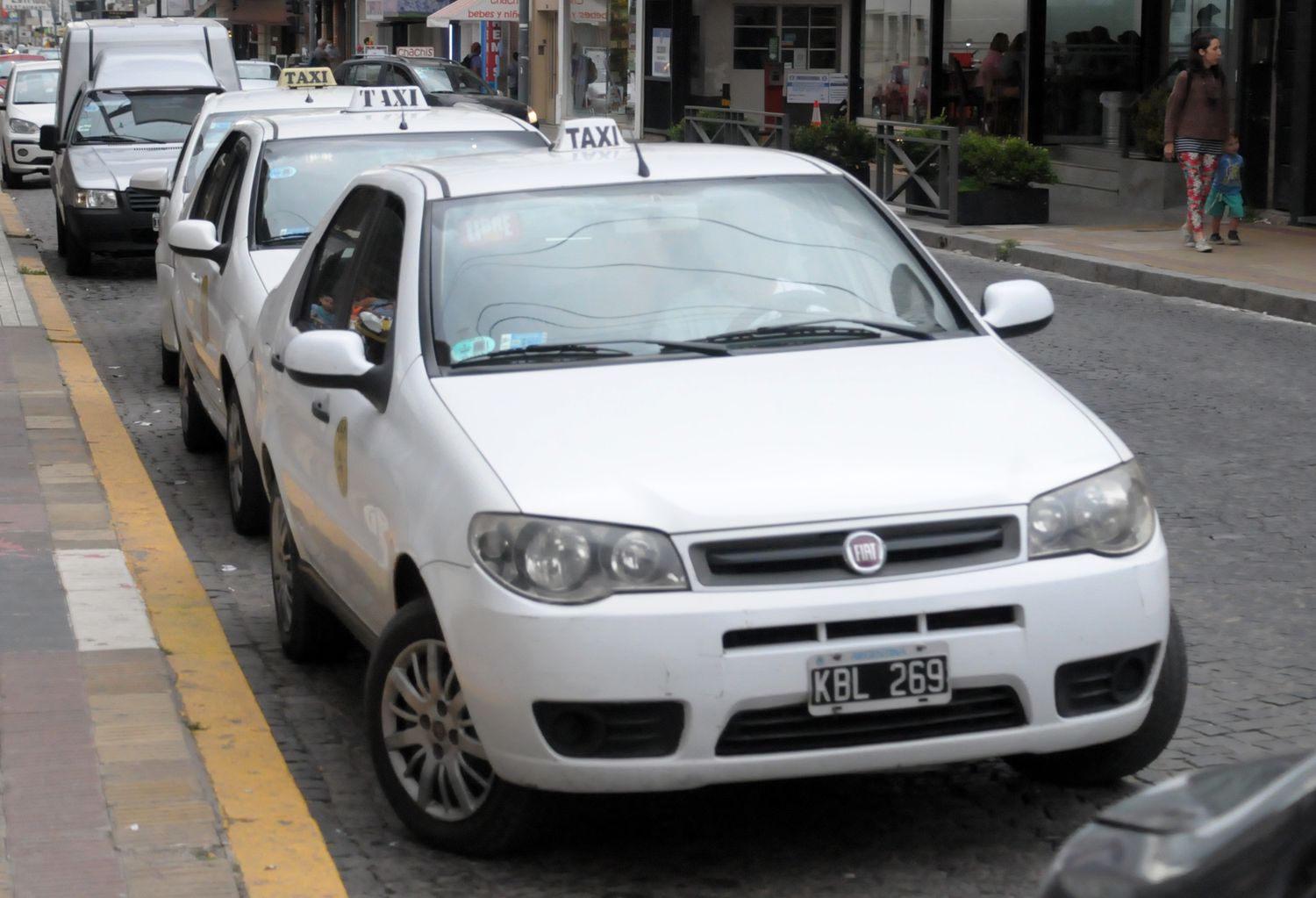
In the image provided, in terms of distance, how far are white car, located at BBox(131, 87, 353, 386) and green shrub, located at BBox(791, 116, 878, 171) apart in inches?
473

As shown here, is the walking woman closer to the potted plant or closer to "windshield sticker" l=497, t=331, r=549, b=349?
the potted plant

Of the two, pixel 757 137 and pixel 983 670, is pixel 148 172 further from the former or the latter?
pixel 757 137

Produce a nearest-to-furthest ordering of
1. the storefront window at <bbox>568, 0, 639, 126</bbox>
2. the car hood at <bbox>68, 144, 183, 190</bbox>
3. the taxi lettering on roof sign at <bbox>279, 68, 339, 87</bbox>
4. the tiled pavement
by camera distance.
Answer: the tiled pavement, the taxi lettering on roof sign at <bbox>279, 68, 339, 87</bbox>, the car hood at <bbox>68, 144, 183, 190</bbox>, the storefront window at <bbox>568, 0, 639, 126</bbox>

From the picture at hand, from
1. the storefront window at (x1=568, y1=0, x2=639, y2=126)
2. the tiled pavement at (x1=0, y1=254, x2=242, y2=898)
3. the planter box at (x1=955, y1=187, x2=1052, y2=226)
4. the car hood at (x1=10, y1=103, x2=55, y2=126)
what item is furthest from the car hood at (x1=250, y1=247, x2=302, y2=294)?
the storefront window at (x1=568, y1=0, x2=639, y2=126)

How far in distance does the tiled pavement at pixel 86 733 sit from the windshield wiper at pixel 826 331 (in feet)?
5.55

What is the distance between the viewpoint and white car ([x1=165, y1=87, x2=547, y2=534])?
777cm

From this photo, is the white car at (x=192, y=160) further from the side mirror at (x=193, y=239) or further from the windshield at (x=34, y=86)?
the windshield at (x=34, y=86)

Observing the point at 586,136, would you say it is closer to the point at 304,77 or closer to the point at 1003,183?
the point at 304,77

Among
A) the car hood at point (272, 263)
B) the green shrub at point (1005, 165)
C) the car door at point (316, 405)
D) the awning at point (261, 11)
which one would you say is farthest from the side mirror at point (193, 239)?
the awning at point (261, 11)

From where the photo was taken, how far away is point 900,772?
4.96m

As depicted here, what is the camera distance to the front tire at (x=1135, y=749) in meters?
4.49

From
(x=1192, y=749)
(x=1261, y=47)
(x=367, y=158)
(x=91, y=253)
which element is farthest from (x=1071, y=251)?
(x=1192, y=749)

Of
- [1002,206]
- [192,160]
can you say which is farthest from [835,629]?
[1002,206]

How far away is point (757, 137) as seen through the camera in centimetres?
2647
